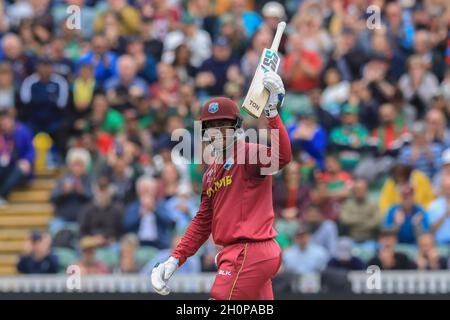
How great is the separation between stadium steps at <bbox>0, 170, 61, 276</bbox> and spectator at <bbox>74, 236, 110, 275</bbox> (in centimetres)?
153

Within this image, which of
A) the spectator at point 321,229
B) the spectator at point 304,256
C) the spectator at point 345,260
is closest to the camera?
the spectator at point 345,260

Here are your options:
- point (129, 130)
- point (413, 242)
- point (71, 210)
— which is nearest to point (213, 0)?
point (129, 130)

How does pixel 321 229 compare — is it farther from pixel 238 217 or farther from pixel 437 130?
pixel 238 217

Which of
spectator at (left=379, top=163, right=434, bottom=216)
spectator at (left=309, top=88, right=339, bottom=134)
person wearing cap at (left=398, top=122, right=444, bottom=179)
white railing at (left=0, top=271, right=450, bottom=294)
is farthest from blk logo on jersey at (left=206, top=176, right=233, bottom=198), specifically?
spectator at (left=309, top=88, right=339, bottom=134)

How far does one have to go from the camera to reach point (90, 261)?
15.8 meters

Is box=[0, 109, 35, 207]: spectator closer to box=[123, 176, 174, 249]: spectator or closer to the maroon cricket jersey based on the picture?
box=[123, 176, 174, 249]: spectator

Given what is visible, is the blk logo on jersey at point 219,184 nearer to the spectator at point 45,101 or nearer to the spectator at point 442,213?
the spectator at point 442,213

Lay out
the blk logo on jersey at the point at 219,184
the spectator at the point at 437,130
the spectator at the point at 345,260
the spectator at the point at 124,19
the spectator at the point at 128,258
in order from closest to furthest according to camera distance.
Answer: the blk logo on jersey at the point at 219,184 → the spectator at the point at 345,260 → the spectator at the point at 128,258 → the spectator at the point at 437,130 → the spectator at the point at 124,19

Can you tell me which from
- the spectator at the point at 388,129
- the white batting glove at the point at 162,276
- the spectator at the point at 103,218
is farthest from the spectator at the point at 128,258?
the white batting glove at the point at 162,276

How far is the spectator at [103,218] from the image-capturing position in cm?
1614

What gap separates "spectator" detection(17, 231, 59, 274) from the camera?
52.2 ft

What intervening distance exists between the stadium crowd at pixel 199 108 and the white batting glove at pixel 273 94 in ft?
17.7

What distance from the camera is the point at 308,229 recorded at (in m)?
15.3

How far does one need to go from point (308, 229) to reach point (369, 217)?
720 millimetres
